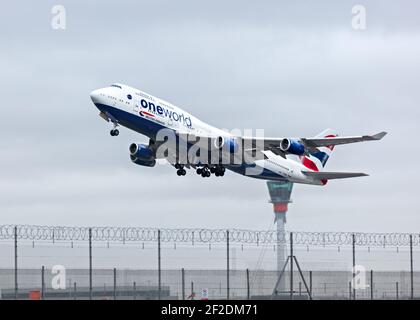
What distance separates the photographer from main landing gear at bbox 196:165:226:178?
256 ft

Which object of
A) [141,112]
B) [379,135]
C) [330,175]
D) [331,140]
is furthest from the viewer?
[330,175]

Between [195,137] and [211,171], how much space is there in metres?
6.58

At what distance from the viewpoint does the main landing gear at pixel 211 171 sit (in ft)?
256

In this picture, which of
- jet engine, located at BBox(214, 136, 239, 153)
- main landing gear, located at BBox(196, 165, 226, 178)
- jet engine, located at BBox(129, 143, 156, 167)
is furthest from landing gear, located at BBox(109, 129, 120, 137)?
main landing gear, located at BBox(196, 165, 226, 178)

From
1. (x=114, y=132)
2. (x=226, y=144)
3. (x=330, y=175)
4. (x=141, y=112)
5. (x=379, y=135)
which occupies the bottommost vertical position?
(x=330, y=175)

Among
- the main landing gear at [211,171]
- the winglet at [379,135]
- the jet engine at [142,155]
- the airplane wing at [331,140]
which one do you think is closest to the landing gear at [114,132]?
the jet engine at [142,155]

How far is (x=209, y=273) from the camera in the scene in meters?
60.5

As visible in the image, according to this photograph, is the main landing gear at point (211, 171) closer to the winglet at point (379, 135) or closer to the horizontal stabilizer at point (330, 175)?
the horizontal stabilizer at point (330, 175)

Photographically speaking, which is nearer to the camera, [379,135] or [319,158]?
[379,135]

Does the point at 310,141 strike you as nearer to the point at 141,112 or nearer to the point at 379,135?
the point at 379,135

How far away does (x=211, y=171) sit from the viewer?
3113 inches

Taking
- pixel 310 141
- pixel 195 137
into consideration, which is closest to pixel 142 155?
pixel 195 137
